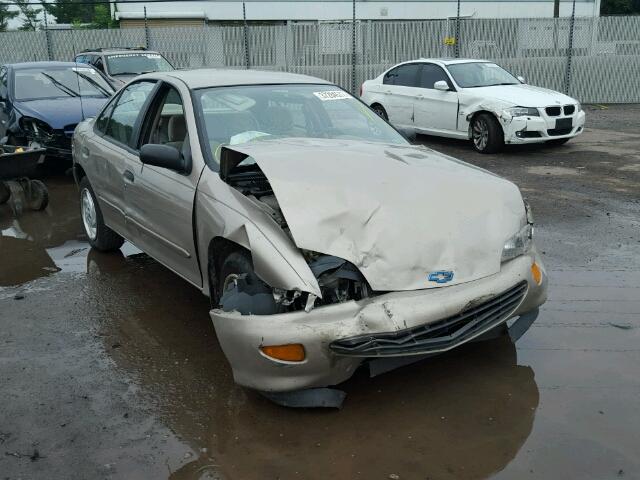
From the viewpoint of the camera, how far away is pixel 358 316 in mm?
3209

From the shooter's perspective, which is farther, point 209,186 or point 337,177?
point 209,186

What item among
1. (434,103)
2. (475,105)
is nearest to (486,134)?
(475,105)

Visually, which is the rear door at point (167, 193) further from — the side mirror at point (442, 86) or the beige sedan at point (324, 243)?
the side mirror at point (442, 86)

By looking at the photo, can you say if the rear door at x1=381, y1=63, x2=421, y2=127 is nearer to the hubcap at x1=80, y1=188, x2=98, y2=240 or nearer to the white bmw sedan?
the white bmw sedan

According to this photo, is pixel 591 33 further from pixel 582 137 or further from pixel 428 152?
pixel 428 152

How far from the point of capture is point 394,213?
3.50m

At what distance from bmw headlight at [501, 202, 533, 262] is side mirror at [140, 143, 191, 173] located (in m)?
1.98

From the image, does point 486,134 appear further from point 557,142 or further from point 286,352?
point 286,352

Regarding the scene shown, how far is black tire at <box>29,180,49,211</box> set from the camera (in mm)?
8273

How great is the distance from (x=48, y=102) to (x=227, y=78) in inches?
238

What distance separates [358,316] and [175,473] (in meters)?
1.08

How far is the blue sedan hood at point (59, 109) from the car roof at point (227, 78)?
14.7ft

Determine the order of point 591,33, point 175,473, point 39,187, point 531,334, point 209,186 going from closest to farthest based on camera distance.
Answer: point 175,473
point 209,186
point 531,334
point 39,187
point 591,33

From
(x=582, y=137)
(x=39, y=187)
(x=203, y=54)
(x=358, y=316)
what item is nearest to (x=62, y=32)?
(x=203, y=54)
